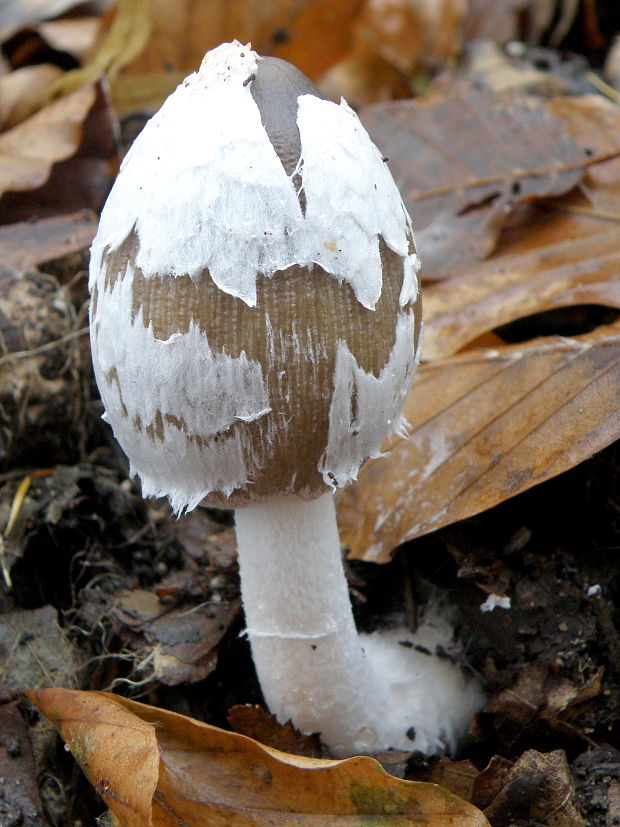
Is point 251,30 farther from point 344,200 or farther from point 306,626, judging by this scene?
point 306,626

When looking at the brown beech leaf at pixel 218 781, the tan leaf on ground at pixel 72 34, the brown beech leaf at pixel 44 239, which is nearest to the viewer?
the brown beech leaf at pixel 218 781

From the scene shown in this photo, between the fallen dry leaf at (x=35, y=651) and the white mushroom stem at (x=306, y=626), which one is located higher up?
the white mushroom stem at (x=306, y=626)

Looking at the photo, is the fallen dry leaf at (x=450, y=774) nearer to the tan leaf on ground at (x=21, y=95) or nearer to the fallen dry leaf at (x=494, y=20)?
the tan leaf on ground at (x=21, y=95)

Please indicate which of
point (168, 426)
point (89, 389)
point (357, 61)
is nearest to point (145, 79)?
point (357, 61)

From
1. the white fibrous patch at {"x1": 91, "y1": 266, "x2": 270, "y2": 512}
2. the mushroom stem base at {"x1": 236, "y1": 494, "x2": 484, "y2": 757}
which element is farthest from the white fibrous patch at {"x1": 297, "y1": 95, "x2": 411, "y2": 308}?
the mushroom stem base at {"x1": 236, "y1": 494, "x2": 484, "y2": 757}

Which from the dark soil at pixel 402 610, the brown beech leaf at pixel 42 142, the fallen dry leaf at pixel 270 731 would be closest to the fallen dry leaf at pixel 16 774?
the dark soil at pixel 402 610

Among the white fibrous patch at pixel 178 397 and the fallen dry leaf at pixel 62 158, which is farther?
the fallen dry leaf at pixel 62 158

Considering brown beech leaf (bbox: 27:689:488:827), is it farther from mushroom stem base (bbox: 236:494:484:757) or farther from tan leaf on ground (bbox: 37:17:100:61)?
tan leaf on ground (bbox: 37:17:100:61)
